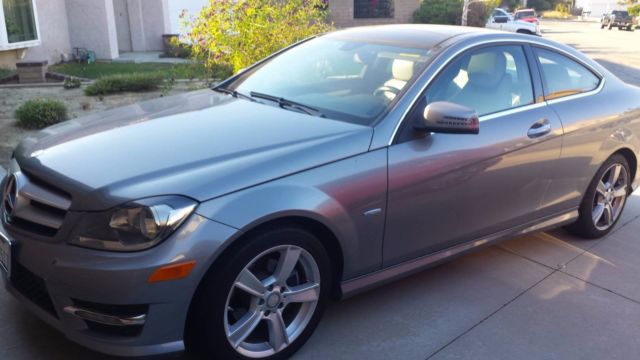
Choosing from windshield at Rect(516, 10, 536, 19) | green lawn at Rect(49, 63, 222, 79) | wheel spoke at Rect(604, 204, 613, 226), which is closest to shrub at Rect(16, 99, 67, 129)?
green lawn at Rect(49, 63, 222, 79)

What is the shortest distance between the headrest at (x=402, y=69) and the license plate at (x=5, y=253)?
7.38ft

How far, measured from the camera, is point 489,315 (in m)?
3.60

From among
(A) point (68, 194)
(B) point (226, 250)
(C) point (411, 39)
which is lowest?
(B) point (226, 250)

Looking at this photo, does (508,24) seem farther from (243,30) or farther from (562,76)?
(562,76)

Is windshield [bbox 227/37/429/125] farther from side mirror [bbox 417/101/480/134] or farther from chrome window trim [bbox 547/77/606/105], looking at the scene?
chrome window trim [bbox 547/77/606/105]

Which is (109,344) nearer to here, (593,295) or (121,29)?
(593,295)

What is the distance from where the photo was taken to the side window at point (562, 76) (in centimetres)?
419

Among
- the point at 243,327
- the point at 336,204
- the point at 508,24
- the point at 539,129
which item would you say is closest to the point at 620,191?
the point at 539,129

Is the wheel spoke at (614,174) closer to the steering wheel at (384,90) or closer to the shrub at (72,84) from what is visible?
the steering wheel at (384,90)

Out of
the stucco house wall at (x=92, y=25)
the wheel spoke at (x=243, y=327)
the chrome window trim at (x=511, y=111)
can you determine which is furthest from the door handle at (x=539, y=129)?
the stucco house wall at (x=92, y=25)

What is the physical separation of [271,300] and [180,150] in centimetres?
85

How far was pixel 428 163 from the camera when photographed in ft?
10.8

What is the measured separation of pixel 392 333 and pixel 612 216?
257cm

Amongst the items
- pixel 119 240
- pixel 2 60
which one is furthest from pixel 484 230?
pixel 2 60
